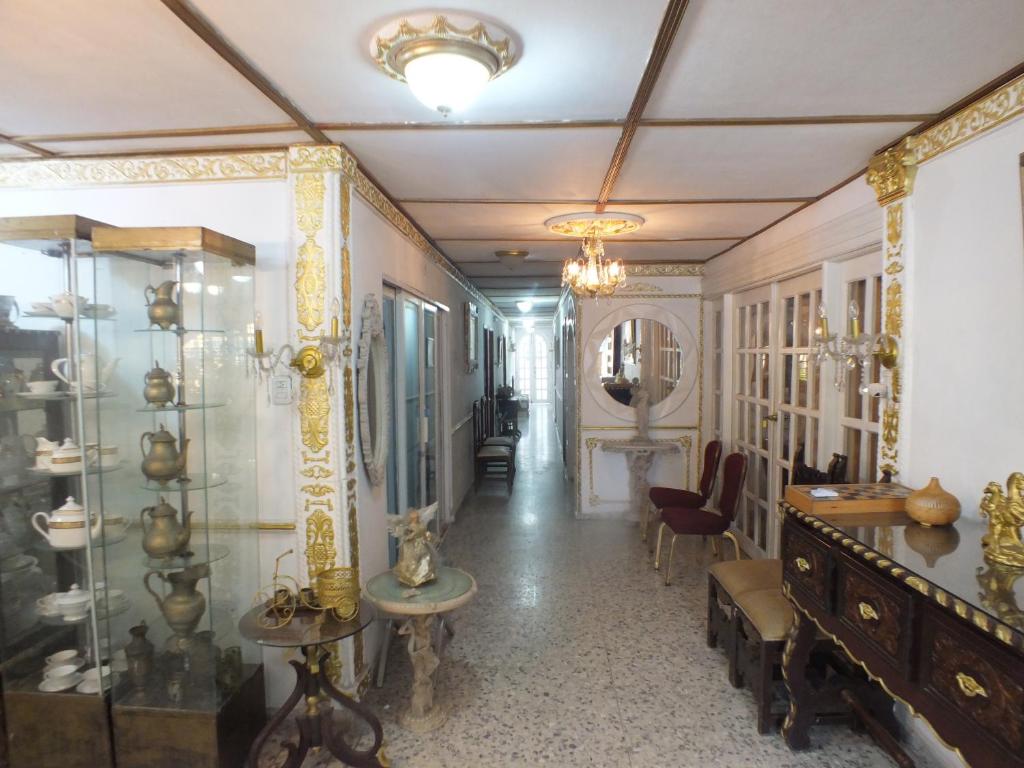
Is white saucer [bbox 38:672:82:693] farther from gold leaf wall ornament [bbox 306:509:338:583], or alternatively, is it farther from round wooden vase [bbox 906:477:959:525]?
round wooden vase [bbox 906:477:959:525]

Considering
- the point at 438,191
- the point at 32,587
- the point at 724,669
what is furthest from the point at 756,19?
the point at 32,587

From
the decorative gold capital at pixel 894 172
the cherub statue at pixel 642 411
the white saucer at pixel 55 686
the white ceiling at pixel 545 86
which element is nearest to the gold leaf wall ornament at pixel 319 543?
the white saucer at pixel 55 686

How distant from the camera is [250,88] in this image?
1.80 m

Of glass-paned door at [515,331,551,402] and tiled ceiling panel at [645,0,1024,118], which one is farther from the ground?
tiled ceiling panel at [645,0,1024,118]

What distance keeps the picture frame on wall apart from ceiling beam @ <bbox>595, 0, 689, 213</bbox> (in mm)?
3640

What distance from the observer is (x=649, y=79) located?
1717 mm

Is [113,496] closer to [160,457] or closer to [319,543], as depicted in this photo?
[160,457]

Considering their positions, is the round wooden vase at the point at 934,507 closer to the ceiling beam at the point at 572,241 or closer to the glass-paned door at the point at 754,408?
the glass-paned door at the point at 754,408

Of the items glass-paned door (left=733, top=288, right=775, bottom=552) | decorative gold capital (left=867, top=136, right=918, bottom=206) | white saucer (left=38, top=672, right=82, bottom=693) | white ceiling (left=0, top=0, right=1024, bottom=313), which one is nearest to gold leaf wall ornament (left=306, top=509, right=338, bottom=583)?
white saucer (left=38, top=672, right=82, bottom=693)

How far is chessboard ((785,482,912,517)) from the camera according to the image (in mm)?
2051

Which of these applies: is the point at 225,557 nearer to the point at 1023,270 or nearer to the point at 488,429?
the point at 1023,270

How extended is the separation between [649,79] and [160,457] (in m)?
2.08

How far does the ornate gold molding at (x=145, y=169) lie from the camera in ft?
7.73

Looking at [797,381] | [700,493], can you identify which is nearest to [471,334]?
[700,493]
